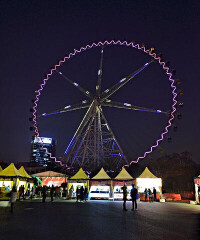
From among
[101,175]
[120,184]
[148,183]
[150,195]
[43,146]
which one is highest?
[43,146]

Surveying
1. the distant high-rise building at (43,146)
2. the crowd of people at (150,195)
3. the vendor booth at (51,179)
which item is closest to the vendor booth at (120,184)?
the crowd of people at (150,195)

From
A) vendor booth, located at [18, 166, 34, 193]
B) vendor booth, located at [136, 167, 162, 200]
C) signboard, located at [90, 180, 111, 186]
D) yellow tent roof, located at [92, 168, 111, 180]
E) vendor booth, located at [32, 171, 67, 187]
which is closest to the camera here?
vendor booth, located at [136, 167, 162, 200]

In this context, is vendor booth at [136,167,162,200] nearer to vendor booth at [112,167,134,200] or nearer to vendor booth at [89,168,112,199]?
vendor booth at [112,167,134,200]

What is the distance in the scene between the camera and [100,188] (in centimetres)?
2833

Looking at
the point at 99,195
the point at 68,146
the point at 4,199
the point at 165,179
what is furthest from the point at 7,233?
the point at 165,179

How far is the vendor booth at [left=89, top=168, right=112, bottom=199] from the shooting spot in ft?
91.9

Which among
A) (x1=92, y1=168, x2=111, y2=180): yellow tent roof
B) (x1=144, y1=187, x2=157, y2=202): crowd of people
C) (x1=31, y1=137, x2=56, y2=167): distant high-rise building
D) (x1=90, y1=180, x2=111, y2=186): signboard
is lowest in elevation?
(x1=144, y1=187, x2=157, y2=202): crowd of people

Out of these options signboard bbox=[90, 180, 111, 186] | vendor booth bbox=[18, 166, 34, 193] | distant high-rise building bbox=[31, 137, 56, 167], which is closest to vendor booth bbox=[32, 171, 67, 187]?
vendor booth bbox=[18, 166, 34, 193]

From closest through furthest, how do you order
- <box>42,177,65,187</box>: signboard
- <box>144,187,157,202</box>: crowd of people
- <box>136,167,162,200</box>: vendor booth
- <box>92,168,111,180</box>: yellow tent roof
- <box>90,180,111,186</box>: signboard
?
<box>144,187,157,202</box>: crowd of people < <box>136,167,162,200</box>: vendor booth < <box>90,180,111,186</box>: signboard < <box>92,168,111,180</box>: yellow tent roof < <box>42,177,65,187</box>: signboard

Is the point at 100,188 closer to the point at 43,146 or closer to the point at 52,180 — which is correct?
the point at 52,180

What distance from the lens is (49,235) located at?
283 inches

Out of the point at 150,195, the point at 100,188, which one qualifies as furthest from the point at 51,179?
the point at 150,195

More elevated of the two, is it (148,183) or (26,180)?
(26,180)

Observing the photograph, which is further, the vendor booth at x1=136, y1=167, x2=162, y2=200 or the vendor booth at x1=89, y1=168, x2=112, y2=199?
the vendor booth at x1=89, y1=168, x2=112, y2=199
